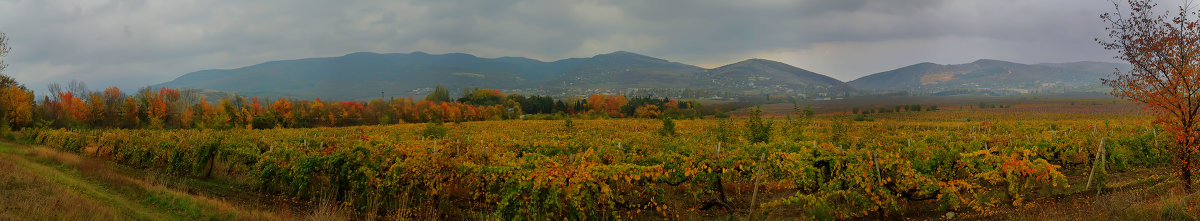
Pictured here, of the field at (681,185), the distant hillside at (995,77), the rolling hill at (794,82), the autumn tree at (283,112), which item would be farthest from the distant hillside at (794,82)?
the autumn tree at (283,112)

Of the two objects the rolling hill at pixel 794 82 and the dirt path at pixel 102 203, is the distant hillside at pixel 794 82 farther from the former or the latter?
the dirt path at pixel 102 203

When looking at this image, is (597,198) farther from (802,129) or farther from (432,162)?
(802,129)

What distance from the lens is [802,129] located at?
20.1 meters

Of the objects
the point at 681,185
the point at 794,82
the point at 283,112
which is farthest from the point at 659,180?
the point at 794,82

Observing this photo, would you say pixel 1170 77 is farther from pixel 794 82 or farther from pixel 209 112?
pixel 209 112

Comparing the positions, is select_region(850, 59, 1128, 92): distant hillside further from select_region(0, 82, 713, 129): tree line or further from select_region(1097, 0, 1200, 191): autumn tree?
select_region(1097, 0, 1200, 191): autumn tree

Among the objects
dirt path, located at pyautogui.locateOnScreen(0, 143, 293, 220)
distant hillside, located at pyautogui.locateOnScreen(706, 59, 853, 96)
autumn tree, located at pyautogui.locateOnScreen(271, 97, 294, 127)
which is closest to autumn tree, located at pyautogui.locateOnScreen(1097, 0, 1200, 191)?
dirt path, located at pyautogui.locateOnScreen(0, 143, 293, 220)

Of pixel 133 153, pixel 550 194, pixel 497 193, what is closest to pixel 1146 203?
pixel 550 194

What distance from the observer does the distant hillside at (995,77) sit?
86125 millimetres

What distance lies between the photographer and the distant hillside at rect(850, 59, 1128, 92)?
86125 millimetres

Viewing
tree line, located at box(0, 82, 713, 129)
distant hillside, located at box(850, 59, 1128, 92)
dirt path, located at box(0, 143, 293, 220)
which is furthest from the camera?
distant hillside, located at box(850, 59, 1128, 92)

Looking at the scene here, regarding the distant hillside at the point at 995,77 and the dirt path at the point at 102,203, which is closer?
the dirt path at the point at 102,203

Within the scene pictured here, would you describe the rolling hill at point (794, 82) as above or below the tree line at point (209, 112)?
above

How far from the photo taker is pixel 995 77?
337 ft
